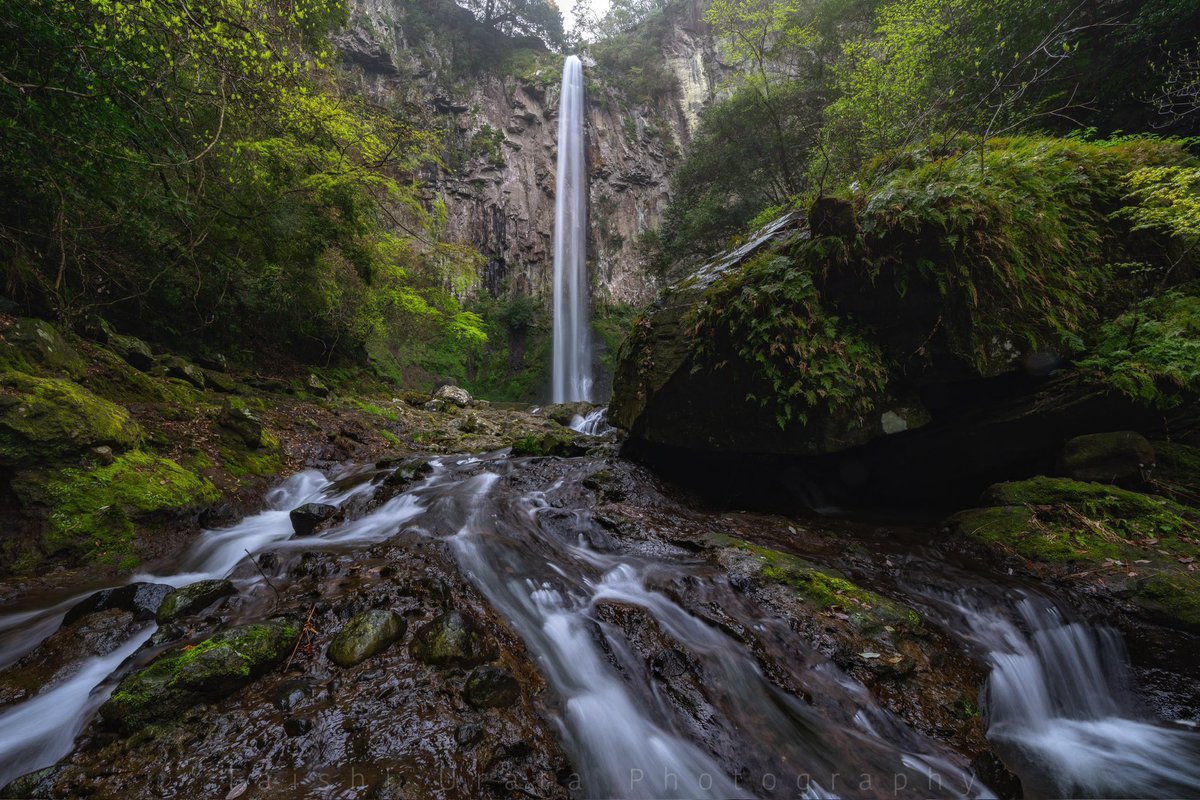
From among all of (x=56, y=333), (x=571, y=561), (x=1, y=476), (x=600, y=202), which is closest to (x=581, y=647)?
(x=571, y=561)

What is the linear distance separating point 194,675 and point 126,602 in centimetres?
148

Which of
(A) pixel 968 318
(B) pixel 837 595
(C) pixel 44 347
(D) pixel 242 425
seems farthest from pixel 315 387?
(A) pixel 968 318

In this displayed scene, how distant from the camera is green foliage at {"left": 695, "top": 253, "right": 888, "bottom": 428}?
458 centimetres

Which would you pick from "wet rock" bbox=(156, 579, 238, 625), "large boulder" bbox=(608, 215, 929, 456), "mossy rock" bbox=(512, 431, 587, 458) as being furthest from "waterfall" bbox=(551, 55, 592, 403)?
"wet rock" bbox=(156, 579, 238, 625)

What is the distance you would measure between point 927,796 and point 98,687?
14.2 feet

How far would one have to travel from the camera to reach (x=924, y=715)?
8.41 feet

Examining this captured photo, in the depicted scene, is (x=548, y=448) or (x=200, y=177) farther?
(x=548, y=448)

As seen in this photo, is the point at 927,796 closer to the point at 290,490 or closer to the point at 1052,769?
the point at 1052,769

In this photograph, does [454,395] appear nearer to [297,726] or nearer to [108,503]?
[108,503]

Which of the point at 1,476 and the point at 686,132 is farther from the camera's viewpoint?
the point at 686,132

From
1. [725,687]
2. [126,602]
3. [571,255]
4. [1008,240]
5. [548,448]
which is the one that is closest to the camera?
[725,687]

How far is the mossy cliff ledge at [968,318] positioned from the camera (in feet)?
14.2

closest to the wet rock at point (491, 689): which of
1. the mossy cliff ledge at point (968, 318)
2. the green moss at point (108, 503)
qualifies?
the mossy cliff ledge at point (968, 318)

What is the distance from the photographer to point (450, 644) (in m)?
2.62
